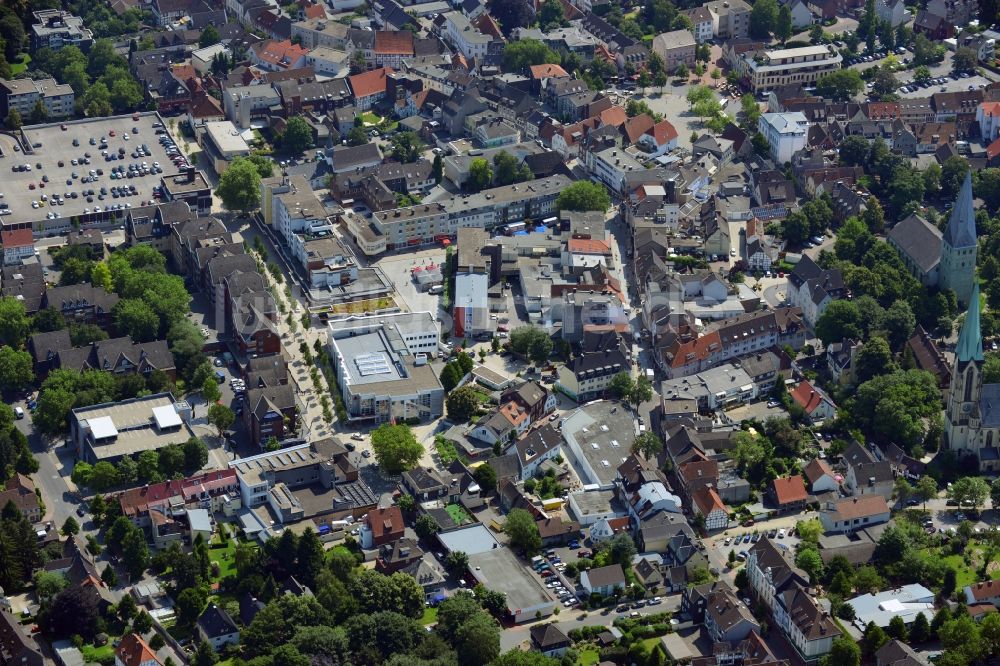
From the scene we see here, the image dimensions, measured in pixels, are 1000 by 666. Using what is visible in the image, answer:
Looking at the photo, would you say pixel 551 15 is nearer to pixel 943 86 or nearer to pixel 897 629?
pixel 943 86

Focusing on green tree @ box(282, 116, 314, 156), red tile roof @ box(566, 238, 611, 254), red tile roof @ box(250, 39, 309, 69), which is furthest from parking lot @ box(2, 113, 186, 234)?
red tile roof @ box(566, 238, 611, 254)

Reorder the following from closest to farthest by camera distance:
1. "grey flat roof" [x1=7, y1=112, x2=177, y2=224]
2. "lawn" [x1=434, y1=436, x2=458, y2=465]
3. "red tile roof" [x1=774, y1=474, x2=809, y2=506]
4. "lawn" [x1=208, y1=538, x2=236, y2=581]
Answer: "lawn" [x1=208, y1=538, x2=236, y2=581] → "red tile roof" [x1=774, y1=474, x2=809, y2=506] → "lawn" [x1=434, y1=436, x2=458, y2=465] → "grey flat roof" [x1=7, y1=112, x2=177, y2=224]

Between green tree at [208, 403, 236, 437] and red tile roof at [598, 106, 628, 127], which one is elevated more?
green tree at [208, 403, 236, 437]

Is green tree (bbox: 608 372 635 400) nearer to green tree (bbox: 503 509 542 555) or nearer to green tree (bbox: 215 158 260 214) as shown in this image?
green tree (bbox: 503 509 542 555)

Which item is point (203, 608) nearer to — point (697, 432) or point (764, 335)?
point (697, 432)

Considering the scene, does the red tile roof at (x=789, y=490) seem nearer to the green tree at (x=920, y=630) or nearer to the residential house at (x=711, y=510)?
the residential house at (x=711, y=510)

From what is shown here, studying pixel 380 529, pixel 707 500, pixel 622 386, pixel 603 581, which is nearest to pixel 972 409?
pixel 707 500
